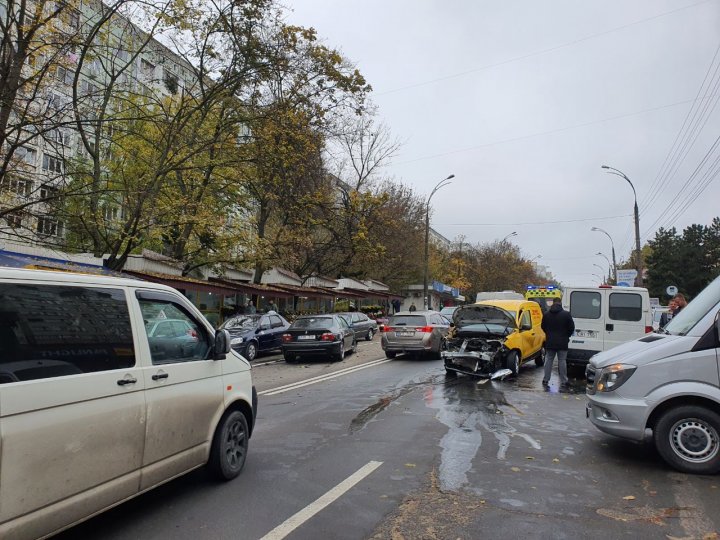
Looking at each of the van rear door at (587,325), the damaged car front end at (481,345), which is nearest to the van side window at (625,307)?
the van rear door at (587,325)

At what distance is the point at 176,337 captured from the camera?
4477 millimetres

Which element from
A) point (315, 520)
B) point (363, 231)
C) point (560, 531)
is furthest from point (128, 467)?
point (363, 231)

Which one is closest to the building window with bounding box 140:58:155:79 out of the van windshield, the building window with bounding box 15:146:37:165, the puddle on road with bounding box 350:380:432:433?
the building window with bounding box 15:146:37:165

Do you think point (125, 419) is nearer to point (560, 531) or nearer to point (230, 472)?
point (230, 472)

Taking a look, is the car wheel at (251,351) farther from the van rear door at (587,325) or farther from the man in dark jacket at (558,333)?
the van rear door at (587,325)

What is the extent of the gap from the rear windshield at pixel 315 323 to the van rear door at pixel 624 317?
8.19 meters

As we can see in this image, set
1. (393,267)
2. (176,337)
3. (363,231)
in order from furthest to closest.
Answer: (393,267) → (363,231) → (176,337)

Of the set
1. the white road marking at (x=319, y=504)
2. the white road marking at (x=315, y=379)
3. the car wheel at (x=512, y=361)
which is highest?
the car wheel at (x=512, y=361)

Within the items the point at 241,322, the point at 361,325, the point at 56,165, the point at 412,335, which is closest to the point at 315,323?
the point at 241,322

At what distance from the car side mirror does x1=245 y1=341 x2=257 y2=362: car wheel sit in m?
11.7

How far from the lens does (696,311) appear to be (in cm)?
588

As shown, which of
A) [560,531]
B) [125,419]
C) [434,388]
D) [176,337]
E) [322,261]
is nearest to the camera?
[125,419]

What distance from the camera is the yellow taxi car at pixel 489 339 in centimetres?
1177

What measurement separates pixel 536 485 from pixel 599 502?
22.5 inches
